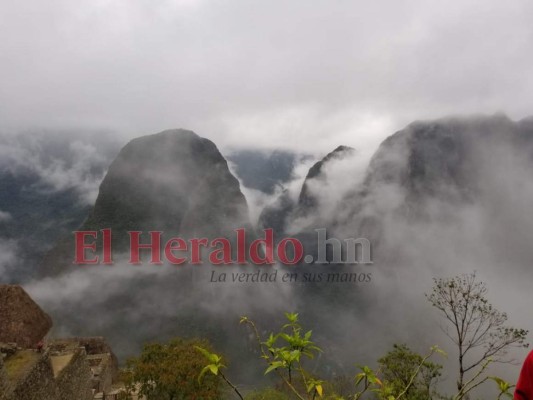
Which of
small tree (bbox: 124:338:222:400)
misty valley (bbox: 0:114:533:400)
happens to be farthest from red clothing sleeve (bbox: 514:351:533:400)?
misty valley (bbox: 0:114:533:400)

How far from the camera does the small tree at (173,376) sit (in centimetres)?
1925

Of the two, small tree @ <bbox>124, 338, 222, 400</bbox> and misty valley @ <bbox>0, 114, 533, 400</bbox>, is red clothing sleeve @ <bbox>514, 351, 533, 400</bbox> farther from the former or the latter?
misty valley @ <bbox>0, 114, 533, 400</bbox>

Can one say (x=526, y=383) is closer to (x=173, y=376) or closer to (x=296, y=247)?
(x=173, y=376)

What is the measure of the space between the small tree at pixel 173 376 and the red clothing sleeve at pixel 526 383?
17534 millimetres

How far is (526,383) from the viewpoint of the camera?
9.73 feet

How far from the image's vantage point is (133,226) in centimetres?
9369

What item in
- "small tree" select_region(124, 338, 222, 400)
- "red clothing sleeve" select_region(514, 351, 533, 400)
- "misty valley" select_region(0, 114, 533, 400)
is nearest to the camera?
"red clothing sleeve" select_region(514, 351, 533, 400)

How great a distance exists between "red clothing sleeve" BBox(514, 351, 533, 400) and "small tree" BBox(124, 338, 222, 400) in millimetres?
17534

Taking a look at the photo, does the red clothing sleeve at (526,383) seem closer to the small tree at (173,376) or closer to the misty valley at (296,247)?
the small tree at (173,376)

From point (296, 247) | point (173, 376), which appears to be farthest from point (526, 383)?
point (296, 247)

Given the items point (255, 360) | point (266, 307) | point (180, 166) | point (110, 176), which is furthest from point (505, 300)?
point (110, 176)

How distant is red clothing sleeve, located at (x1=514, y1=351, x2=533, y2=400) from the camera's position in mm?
2936

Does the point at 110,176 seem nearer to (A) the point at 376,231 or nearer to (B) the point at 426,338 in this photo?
(A) the point at 376,231

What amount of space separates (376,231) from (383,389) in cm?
11342
